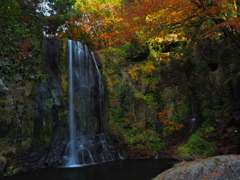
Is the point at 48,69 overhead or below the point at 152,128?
overhead

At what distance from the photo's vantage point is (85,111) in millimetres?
11609

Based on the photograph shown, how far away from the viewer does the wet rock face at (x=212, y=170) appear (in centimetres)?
249

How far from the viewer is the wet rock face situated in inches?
98.1

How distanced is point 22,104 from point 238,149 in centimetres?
964

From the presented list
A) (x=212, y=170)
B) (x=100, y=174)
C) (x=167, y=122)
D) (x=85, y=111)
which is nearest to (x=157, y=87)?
(x=167, y=122)

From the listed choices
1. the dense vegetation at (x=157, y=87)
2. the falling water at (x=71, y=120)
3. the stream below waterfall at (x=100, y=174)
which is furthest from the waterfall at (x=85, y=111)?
the stream below waterfall at (x=100, y=174)

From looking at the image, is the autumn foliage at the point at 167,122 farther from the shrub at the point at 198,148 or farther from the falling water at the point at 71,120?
the falling water at the point at 71,120

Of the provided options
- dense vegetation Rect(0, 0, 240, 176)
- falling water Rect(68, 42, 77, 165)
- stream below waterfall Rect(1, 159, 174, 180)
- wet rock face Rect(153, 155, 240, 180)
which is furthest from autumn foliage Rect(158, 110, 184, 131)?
wet rock face Rect(153, 155, 240, 180)

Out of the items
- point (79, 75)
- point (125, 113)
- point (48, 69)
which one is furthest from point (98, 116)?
point (48, 69)

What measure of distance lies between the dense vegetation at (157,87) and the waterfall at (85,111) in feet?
2.65

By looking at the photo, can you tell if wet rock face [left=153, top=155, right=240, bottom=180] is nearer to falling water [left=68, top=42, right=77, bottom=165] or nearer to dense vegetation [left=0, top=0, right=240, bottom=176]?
dense vegetation [left=0, top=0, right=240, bottom=176]

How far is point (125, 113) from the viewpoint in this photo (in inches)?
502

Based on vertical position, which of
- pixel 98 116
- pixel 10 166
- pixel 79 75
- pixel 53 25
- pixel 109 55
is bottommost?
pixel 10 166

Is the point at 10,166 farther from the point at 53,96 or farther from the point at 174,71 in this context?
the point at 174,71
